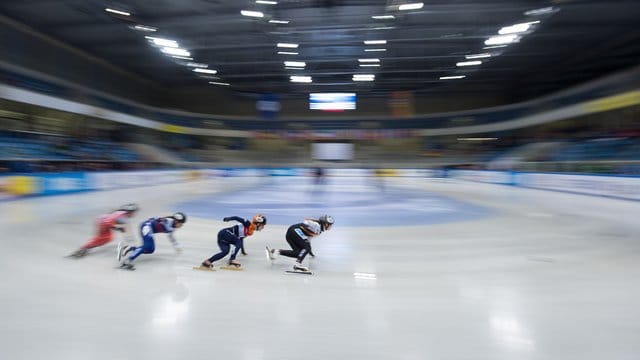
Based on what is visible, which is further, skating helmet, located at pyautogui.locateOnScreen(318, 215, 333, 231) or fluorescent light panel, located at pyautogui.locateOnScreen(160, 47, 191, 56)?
fluorescent light panel, located at pyautogui.locateOnScreen(160, 47, 191, 56)

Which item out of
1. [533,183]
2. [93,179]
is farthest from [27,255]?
[533,183]

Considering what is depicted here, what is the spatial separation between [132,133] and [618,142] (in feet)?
119

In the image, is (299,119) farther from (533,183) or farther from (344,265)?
(344,265)

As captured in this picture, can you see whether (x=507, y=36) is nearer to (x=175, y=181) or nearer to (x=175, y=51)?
(x=175, y=51)

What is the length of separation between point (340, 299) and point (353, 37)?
64.7 feet

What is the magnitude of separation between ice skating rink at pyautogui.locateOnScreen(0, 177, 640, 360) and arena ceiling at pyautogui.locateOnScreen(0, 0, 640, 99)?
1362 centimetres

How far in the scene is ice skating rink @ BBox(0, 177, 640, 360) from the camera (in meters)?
2.75

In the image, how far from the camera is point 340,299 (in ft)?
12.3

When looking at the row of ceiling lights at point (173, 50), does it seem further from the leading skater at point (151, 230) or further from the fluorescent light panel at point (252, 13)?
the leading skater at point (151, 230)

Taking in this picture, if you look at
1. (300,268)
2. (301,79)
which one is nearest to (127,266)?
(300,268)

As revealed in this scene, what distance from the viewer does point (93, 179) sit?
1622 centimetres

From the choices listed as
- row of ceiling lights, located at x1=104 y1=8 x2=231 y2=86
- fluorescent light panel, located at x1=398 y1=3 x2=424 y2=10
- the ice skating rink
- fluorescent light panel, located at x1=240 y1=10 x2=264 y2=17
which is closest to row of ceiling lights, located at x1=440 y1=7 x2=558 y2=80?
fluorescent light panel, located at x1=398 y1=3 x2=424 y2=10

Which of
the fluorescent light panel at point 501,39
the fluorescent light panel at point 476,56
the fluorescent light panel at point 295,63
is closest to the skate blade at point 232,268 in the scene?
the fluorescent light panel at point 501,39

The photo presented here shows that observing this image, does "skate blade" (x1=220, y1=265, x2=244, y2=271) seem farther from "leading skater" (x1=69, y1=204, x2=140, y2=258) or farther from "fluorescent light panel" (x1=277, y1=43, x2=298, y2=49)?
"fluorescent light panel" (x1=277, y1=43, x2=298, y2=49)
